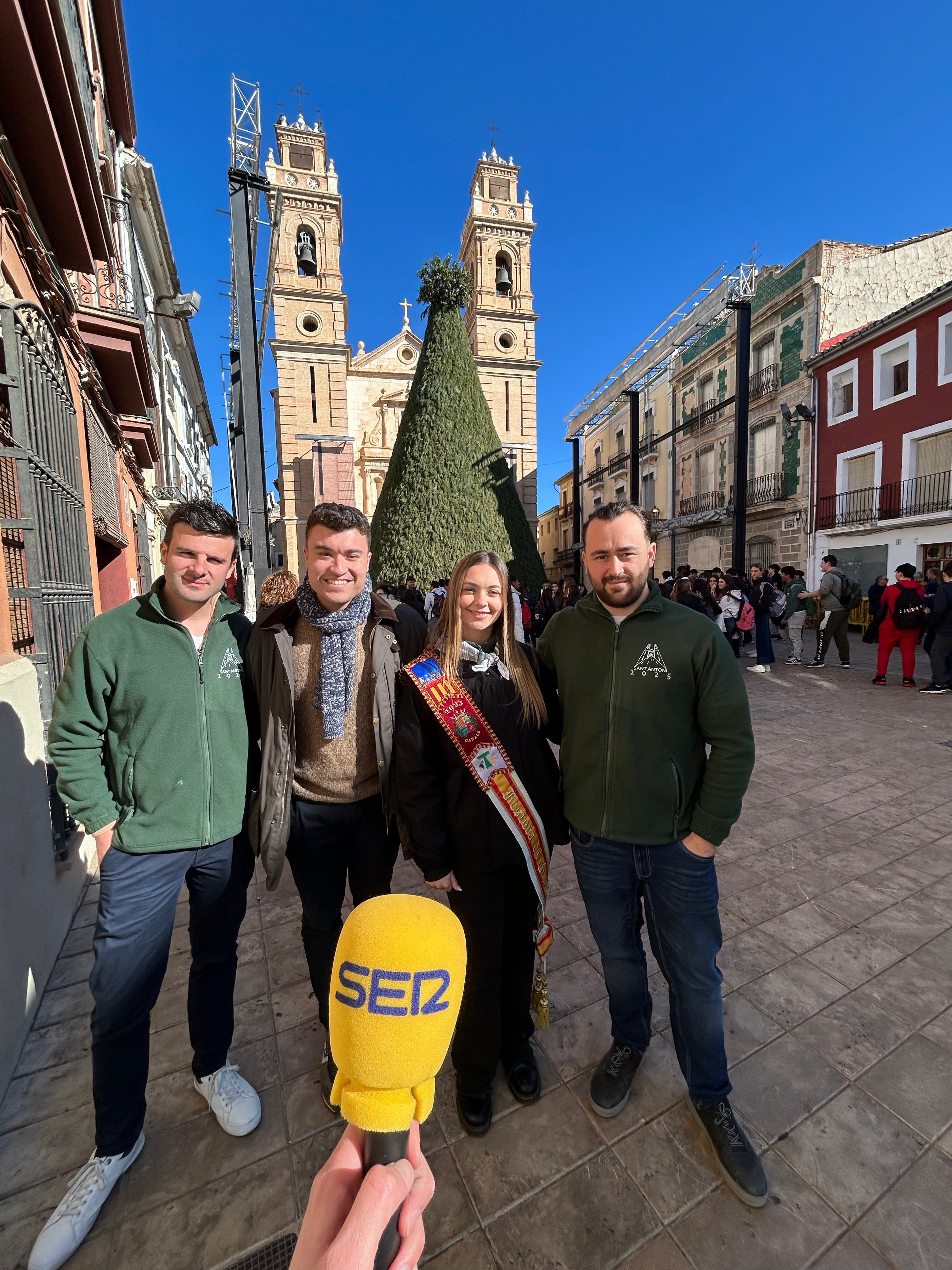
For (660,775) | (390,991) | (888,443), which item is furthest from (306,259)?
(390,991)

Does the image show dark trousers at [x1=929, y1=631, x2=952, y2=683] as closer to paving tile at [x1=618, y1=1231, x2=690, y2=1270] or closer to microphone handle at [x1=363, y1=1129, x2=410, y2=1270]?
paving tile at [x1=618, y1=1231, x2=690, y2=1270]

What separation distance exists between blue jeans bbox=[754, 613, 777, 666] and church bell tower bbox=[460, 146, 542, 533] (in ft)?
61.6

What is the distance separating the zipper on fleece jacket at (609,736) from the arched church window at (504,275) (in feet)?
105

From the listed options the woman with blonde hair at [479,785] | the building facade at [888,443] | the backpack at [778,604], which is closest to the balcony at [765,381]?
the building facade at [888,443]

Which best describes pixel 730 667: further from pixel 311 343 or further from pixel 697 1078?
pixel 311 343

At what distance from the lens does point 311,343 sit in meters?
25.6

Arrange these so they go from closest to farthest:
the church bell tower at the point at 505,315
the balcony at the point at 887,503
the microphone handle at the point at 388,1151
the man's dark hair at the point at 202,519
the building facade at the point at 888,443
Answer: the microphone handle at the point at 388,1151 → the man's dark hair at the point at 202,519 → the building facade at the point at 888,443 → the balcony at the point at 887,503 → the church bell tower at the point at 505,315

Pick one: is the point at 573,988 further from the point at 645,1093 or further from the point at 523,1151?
the point at 523,1151

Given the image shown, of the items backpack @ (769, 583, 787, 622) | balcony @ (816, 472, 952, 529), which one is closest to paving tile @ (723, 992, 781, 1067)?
backpack @ (769, 583, 787, 622)

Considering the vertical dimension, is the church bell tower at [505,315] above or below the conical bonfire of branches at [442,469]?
above

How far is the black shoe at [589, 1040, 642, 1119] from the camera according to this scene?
198 cm

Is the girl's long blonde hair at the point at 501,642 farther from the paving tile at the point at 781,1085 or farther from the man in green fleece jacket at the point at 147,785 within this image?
the paving tile at the point at 781,1085

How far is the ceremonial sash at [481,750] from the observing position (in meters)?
1.85

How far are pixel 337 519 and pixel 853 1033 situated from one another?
2.90 m
